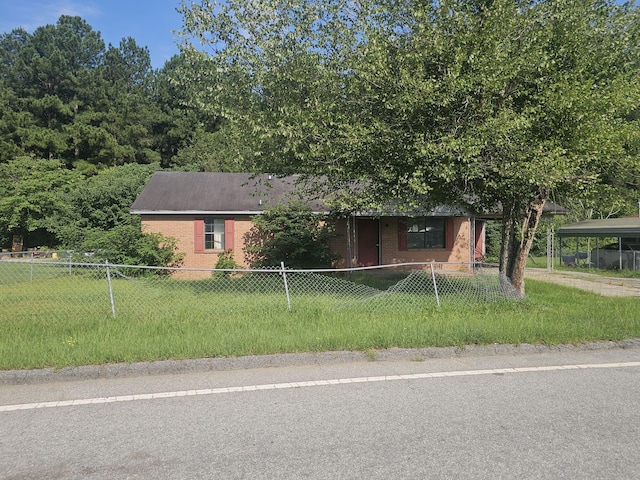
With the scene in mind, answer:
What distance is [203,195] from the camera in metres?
19.8

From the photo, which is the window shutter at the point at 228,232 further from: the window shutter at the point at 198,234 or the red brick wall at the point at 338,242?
the window shutter at the point at 198,234

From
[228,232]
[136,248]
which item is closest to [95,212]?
[136,248]

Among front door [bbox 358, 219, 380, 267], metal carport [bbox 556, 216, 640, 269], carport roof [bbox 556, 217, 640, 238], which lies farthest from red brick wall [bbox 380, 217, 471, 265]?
carport roof [bbox 556, 217, 640, 238]

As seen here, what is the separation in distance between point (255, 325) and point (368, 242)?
13.0 meters

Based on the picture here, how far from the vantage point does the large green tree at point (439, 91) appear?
28.1 feet

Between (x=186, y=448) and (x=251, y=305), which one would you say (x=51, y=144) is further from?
(x=186, y=448)

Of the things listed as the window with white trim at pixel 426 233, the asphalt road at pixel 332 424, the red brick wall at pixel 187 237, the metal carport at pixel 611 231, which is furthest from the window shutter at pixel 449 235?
the asphalt road at pixel 332 424

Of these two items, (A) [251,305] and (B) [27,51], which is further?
(B) [27,51]

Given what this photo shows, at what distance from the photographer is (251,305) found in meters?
8.66

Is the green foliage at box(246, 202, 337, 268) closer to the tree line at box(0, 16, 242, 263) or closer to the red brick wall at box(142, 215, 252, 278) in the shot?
the red brick wall at box(142, 215, 252, 278)

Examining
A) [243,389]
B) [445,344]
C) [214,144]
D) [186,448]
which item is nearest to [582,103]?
[445,344]

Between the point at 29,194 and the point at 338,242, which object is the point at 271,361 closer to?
the point at 338,242

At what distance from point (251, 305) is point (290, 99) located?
4.26 m

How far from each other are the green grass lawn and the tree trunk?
0.95m
